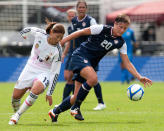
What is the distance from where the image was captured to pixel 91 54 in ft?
31.8

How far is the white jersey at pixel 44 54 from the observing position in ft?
29.9

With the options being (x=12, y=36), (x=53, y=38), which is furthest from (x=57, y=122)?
(x=12, y=36)

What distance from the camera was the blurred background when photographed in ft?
71.4

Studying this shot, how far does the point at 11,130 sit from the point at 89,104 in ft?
15.1

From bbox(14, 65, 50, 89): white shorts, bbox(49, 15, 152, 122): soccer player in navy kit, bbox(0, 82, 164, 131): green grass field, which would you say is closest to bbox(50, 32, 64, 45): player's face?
bbox(49, 15, 152, 122): soccer player in navy kit

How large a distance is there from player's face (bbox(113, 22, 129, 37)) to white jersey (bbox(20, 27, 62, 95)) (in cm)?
98

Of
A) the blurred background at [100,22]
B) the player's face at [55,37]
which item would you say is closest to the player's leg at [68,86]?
the player's face at [55,37]

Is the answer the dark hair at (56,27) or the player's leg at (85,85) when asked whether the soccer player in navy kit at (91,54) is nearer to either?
the player's leg at (85,85)

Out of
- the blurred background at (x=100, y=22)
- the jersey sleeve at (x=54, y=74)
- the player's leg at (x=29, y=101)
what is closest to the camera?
the player's leg at (x=29, y=101)

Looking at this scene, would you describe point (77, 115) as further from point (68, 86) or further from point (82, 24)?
point (82, 24)

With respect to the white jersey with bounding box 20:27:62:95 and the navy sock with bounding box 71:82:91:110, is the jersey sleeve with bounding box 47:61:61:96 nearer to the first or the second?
the white jersey with bounding box 20:27:62:95

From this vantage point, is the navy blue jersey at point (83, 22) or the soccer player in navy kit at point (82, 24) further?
the navy blue jersey at point (83, 22)

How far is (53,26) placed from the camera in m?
9.04

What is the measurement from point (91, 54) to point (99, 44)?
0.22 metres
